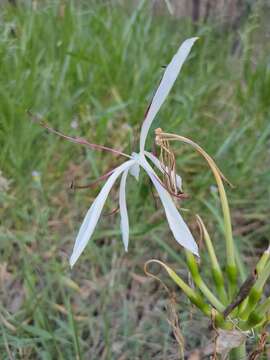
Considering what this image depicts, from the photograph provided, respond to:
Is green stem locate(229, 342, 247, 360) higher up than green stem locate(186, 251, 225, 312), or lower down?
lower down

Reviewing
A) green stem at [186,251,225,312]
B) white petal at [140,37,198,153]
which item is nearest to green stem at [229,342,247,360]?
green stem at [186,251,225,312]

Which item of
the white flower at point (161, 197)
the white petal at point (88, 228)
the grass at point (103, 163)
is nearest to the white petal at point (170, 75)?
the white flower at point (161, 197)

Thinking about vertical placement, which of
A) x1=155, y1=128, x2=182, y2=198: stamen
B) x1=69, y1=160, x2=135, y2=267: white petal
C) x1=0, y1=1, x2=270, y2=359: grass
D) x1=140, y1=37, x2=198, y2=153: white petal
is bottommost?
x1=0, y1=1, x2=270, y2=359: grass

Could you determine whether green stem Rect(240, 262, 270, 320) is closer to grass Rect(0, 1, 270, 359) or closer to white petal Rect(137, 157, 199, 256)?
white petal Rect(137, 157, 199, 256)

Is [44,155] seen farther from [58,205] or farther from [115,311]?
[115,311]

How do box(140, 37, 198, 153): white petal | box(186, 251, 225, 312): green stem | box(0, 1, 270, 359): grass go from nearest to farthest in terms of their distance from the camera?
box(140, 37, 198, 153): white petal, box(186, 251, 225, 312): green stem, box(0, 1, 270, 359): grass

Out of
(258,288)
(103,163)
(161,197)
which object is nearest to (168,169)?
(161,197)

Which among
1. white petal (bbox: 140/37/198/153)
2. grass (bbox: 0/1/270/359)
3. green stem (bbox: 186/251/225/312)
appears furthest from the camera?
grass (bbox: 0/1/270/359)

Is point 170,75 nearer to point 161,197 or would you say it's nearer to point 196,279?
point 161,197

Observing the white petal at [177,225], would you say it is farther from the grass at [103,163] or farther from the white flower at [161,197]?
the grass at [103,163]
